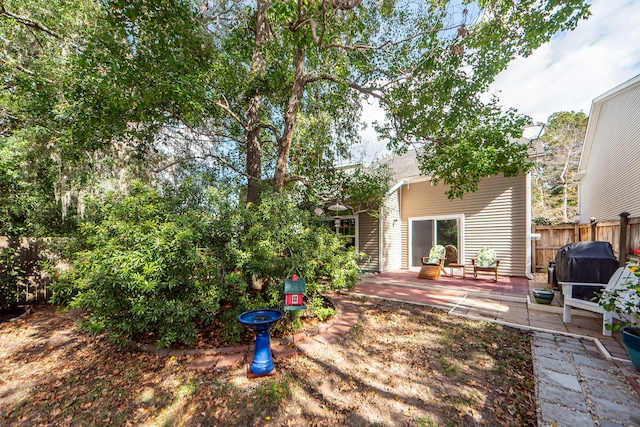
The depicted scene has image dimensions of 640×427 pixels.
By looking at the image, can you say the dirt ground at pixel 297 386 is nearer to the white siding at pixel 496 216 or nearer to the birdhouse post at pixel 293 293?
the birdhouse post at pixel 293 293

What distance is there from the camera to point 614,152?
8773 mm

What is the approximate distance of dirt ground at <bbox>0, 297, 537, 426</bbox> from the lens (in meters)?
2.02

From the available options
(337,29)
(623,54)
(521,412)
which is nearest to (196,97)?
(337,29)

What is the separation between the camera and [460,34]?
4574mm

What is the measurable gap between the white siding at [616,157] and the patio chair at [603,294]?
16.7 feet

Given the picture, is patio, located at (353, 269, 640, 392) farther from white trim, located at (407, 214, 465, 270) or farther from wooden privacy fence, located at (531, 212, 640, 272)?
wooden privacy fence, located at (531, 212, 640, 272)

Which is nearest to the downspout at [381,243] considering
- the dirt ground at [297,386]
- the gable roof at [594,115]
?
the dirt ground at [297,386]

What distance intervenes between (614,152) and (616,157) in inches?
9.3

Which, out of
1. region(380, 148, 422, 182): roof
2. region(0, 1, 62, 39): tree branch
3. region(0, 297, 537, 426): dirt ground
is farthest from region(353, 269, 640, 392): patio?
region(0, 1, 62, 39): tree branch

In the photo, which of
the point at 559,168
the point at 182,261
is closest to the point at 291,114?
the point at 182,261

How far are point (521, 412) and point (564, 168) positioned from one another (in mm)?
25132

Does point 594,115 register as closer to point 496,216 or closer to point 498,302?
point 496,216

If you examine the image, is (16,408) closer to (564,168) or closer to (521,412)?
(521,412)

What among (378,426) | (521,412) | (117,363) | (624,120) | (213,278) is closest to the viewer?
(378,426)
